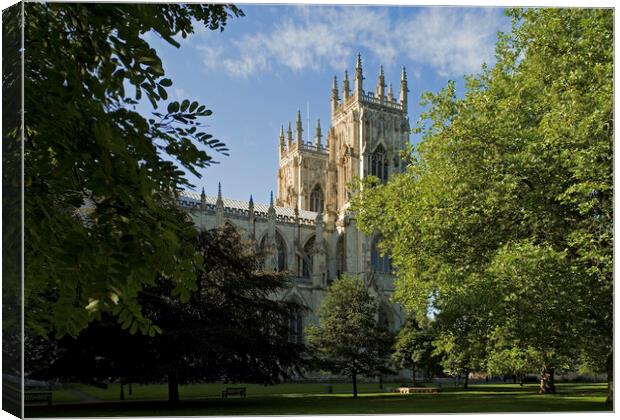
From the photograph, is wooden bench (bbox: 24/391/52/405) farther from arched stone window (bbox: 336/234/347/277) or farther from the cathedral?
arched stone window (bbox: 336/234/347/277)

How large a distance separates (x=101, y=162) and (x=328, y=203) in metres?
23.1

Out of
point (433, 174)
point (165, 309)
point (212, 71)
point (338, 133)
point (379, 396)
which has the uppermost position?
point (338, 133)

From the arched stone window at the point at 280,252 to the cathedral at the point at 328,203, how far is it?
48 millimetres

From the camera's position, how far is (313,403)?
49.3ft

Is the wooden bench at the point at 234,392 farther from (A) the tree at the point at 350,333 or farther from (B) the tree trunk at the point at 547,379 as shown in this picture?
(A) the tree at the point at 350,333

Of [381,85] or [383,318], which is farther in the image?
[383,318]

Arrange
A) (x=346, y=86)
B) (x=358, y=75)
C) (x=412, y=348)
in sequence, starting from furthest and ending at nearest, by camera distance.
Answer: (x=412, y=348) → (x=346, y=86) → (x=358, y=75)

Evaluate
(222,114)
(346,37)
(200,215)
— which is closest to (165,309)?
(200,215)

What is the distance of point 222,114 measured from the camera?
12.4 meters

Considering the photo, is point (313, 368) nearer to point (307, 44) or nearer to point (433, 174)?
point (433, 174)

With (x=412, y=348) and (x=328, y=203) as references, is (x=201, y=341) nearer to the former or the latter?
(x=328, y=203)

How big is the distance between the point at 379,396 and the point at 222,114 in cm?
692

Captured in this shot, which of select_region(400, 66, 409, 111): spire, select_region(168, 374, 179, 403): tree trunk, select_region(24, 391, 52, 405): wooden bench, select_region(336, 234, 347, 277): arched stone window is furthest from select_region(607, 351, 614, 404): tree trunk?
select_region(336, 234, 347, 277): arched stone window

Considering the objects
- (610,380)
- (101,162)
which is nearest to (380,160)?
(610,380)
